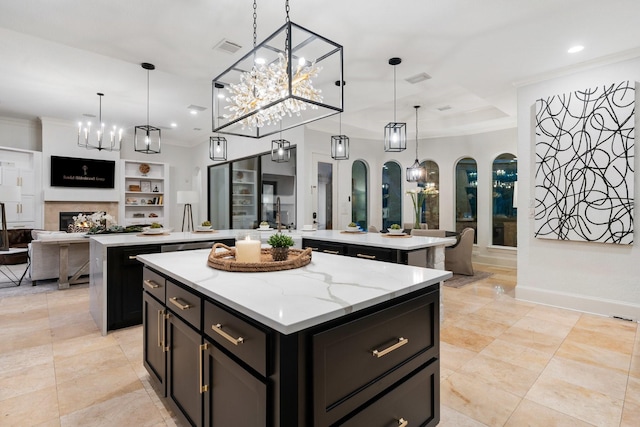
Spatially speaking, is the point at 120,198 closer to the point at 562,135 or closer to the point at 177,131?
the point at 177,131

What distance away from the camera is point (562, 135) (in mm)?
3723

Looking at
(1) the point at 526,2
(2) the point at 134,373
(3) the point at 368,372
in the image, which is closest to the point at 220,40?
(1) the point at 526,2

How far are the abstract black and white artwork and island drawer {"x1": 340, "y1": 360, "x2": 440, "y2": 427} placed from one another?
319 cm

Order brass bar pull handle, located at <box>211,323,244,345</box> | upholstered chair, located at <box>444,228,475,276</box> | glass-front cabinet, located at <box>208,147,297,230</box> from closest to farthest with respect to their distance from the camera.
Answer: brass bar pull handle, located at <box>211,323,244,345</box>
upholstered chair, located at <box>444,228,475,276</box>
glass-front cabinet, located at <box>208,147,297,230</box>

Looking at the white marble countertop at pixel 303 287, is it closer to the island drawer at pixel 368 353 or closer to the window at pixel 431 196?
the island drawer at pixel 368 353

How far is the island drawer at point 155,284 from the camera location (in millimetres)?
1834

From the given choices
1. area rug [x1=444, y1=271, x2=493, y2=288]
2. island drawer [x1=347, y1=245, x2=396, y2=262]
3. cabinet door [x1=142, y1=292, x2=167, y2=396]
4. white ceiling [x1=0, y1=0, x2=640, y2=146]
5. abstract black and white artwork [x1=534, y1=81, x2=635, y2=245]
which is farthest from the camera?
area rug [x1=444, y1=271, x2=493, y2=288]

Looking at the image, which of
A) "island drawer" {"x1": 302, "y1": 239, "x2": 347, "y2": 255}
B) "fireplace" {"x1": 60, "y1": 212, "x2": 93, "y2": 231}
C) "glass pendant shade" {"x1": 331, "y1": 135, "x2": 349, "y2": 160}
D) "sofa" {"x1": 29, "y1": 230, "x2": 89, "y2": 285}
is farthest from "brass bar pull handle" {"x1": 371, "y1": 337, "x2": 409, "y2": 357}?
"fireplace" {"x1": 60, "y1": 212, "x2": 93, "y2": 231}

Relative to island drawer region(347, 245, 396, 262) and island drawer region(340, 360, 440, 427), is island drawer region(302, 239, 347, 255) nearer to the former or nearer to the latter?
island drawer region(347, 245, 396, 262)

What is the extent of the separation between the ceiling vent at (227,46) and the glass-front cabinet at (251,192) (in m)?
3.32

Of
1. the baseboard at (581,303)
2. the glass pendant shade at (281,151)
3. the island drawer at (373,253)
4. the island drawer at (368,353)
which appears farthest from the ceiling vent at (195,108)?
the baseboard at (581,303)

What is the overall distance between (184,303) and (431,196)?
22.6 feet

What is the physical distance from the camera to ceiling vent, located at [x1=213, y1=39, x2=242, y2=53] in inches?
123

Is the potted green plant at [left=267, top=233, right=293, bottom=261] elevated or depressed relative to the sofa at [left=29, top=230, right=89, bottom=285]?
elevated
